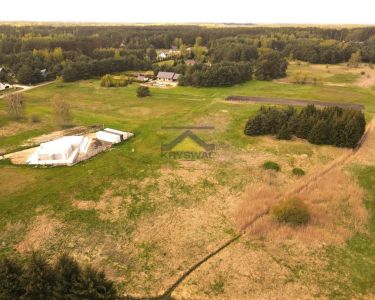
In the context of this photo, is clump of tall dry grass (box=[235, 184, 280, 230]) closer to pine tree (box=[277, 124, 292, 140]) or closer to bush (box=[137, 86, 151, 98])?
pine tree (box=[277, 124, 292, 140])

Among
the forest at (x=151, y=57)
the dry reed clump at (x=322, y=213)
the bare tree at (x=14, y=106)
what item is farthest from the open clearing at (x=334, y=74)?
the bare tree at (x=14, y=106)

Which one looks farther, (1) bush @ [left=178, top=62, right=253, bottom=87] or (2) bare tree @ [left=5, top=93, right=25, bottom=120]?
(1) bush @ [left=178, top=62, right=253, bottom=87]

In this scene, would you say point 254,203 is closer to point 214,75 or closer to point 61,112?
point 61,112

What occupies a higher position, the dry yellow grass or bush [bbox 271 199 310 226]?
bush [bbox 271 199 310 226]

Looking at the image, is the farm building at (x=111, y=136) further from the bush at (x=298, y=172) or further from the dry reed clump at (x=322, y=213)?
the bush at (x=298, y=172)

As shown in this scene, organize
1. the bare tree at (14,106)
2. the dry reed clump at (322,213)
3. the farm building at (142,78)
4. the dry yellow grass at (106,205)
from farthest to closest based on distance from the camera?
1. the farm building at (142,78)
2. the bare tree at (14,106)
3. the dry yellow grass at (106,205)
4. the dry reed clump at (322,213)

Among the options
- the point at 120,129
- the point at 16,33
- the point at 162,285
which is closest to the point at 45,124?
the point at 120,129

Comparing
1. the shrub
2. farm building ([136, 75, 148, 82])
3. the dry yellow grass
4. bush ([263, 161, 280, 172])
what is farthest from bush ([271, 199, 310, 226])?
farm building ([136, 75, 148, 82])
